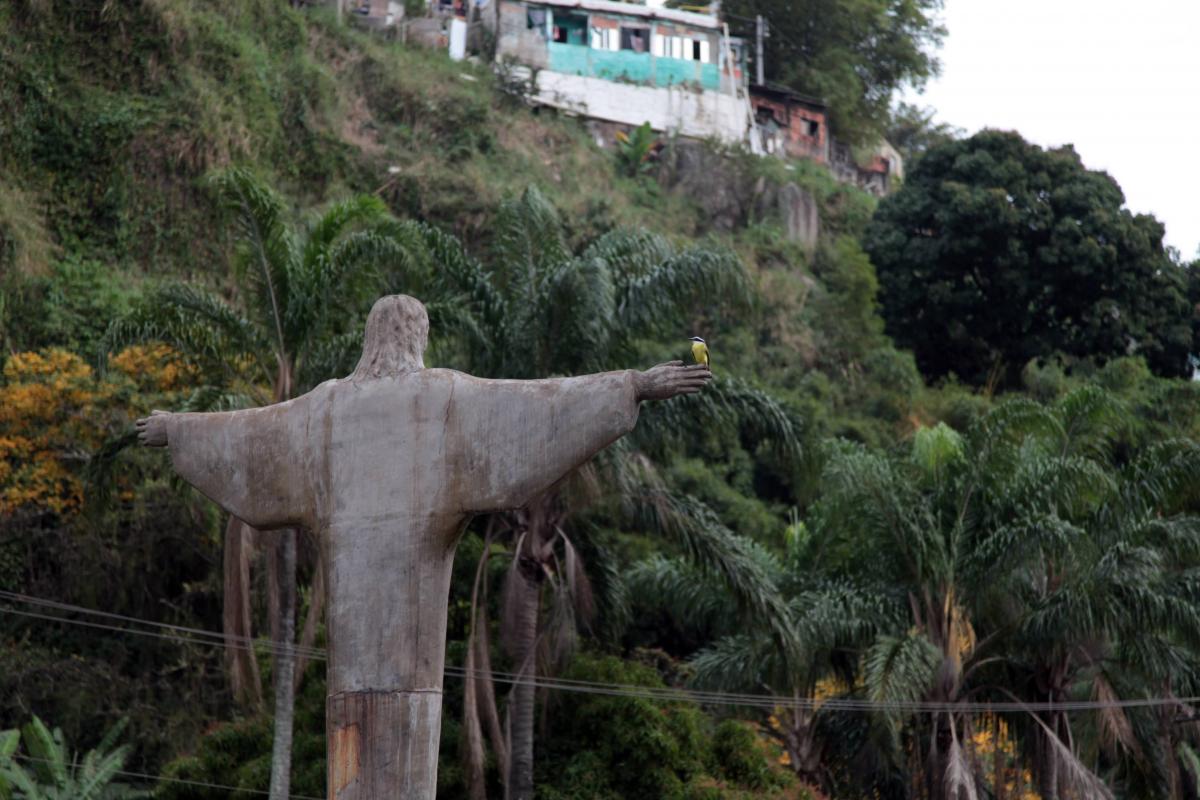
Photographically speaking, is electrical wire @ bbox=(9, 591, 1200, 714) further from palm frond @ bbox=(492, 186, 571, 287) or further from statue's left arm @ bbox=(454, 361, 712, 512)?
statue's left arm @ bbox=(454, 361, 712, 512)

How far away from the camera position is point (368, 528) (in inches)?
294

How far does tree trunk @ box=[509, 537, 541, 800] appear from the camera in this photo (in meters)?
19.2

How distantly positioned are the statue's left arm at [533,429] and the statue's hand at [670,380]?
2 centimetres

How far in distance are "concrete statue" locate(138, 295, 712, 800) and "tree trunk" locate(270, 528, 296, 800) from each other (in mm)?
10955

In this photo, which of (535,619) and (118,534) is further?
(118,534)

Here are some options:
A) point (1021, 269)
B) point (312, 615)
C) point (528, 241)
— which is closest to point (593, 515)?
point (528, 241)

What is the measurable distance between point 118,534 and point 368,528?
18.9 metres

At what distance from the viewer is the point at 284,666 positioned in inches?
734

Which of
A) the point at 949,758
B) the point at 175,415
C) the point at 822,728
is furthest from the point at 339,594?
the point at 822,728

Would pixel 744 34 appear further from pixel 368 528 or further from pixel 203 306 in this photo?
pixel 368 528

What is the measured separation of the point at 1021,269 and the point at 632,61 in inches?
574

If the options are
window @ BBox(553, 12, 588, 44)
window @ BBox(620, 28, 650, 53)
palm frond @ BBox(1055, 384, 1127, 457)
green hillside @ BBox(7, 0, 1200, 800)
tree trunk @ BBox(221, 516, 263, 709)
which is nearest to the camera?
tree trunk @ BBox(221, 516, 263, 709)

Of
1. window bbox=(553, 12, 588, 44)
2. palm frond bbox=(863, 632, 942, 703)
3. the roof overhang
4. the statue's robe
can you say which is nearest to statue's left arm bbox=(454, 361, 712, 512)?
the statue's robe

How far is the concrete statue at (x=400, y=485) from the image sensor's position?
7234mm
